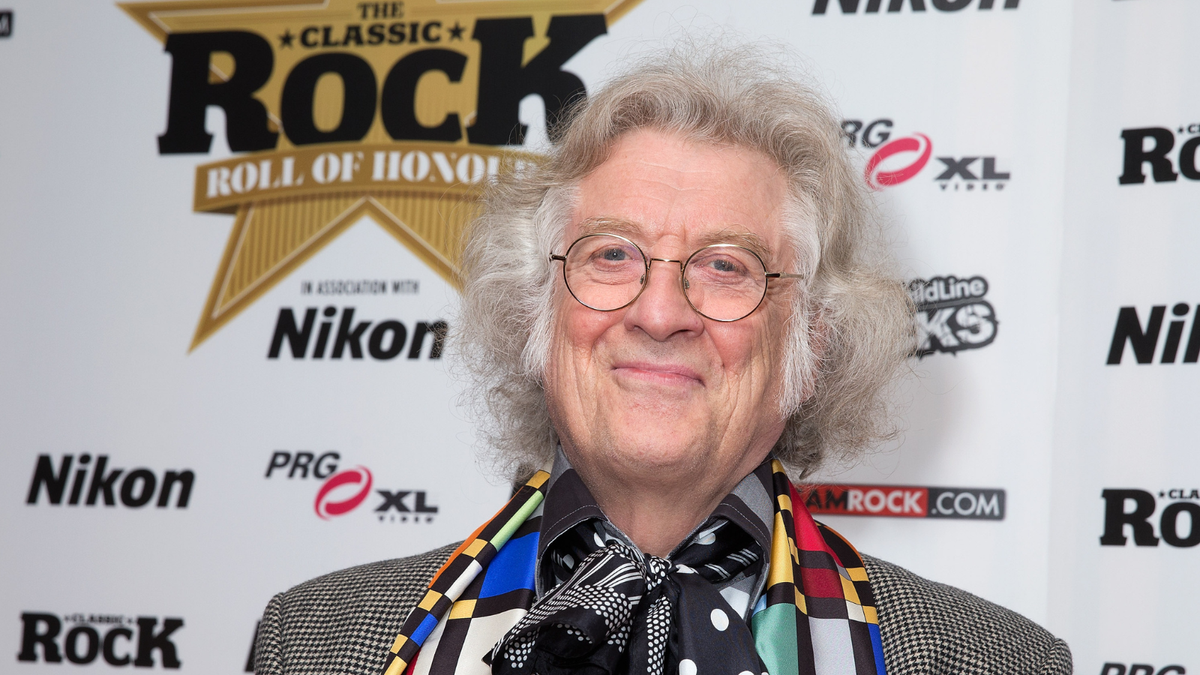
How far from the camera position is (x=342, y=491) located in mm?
2498

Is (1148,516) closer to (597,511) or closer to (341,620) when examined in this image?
(597,511)

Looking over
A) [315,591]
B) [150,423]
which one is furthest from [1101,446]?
[150,423]

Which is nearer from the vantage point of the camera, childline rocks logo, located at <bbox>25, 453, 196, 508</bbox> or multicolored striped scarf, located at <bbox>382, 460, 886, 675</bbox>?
multicolored striped scarf, located at <bbox>382, 460, 886, 675</bbox>

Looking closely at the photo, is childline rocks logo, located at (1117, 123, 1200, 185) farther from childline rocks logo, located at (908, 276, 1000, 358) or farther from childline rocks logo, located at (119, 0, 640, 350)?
childline rocks logo, located at (119, 0, 640, 350)

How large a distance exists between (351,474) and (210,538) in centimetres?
40

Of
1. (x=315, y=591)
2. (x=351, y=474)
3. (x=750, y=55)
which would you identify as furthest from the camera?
(x=351, y=474)

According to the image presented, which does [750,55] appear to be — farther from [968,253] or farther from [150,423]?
[150,423]

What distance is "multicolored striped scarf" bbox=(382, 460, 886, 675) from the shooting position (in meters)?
1.34

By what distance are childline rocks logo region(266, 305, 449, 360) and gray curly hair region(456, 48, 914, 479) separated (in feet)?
2.31

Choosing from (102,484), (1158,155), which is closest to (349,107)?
(102,484)

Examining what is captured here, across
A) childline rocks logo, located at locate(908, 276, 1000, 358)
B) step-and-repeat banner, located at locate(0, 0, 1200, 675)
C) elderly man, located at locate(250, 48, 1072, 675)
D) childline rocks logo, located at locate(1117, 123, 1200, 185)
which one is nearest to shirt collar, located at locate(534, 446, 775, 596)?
elderly man, located at locate(250, 48, 1072, 675)

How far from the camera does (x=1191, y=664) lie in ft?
6.87

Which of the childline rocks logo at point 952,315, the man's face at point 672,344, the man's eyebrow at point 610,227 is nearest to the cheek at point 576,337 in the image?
the man's face at point 672,344

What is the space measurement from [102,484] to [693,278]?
191 centimetres
